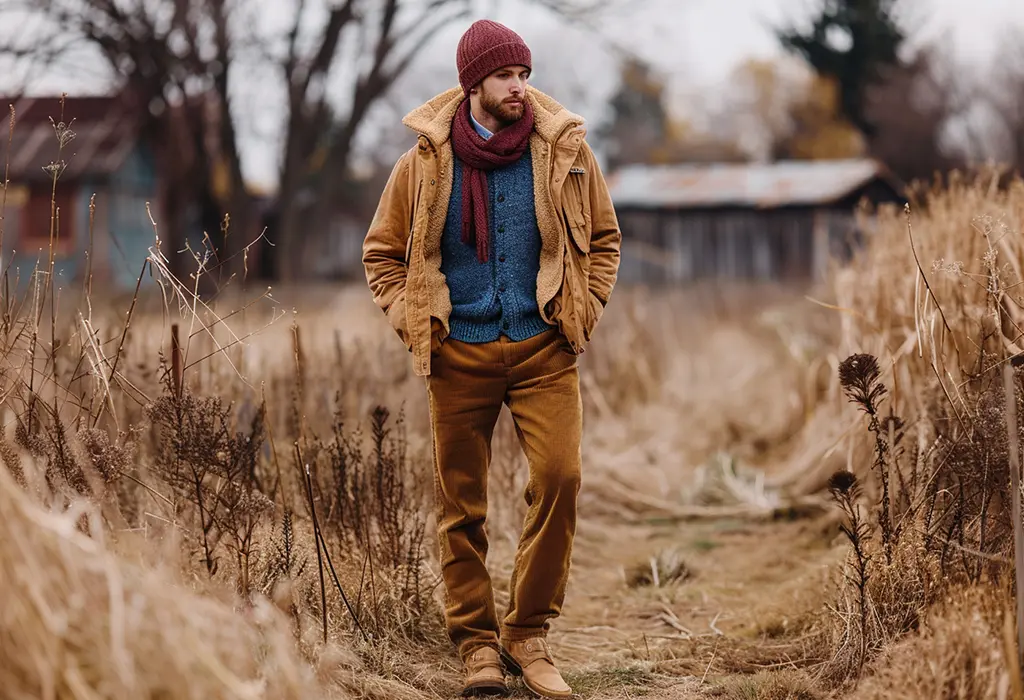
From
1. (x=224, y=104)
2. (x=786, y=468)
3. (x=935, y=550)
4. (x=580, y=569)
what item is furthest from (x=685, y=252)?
(x=935, y=550)

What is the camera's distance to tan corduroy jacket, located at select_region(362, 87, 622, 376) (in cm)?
341

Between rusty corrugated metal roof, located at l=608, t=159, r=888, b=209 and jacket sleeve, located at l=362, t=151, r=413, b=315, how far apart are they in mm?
22090

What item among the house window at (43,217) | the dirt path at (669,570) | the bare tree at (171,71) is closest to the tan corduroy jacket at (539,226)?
the dirt path at (669,570)

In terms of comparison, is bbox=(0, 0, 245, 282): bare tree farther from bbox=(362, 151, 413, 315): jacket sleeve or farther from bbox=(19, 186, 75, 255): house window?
bbox=(362, 151, 413, 315): jacket sleeve

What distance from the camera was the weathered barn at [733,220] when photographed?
84.7ft

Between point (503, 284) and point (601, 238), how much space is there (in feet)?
1.19

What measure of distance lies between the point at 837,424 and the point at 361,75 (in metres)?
14.1

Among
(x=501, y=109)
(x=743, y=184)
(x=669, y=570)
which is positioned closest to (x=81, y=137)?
(x=743, y=184)

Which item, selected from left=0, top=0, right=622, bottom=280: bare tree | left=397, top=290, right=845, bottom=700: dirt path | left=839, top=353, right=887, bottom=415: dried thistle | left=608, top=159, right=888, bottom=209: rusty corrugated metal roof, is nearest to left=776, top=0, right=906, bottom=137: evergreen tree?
left=608, top=159, right=888, bottom=209: rusty corrugated metal roof

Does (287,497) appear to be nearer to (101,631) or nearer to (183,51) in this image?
(101,631)

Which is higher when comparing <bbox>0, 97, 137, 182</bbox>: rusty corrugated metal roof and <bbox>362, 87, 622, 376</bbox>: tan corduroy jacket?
<bbox>0, 97, 137, 182</bbox>: rusty corrugated metal roof

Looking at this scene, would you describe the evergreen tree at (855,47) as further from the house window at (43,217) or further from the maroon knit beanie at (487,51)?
the maroon knit beanie at (487,51)

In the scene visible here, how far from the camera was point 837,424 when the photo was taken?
5.95 meters

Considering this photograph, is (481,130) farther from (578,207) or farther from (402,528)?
(402,528)
